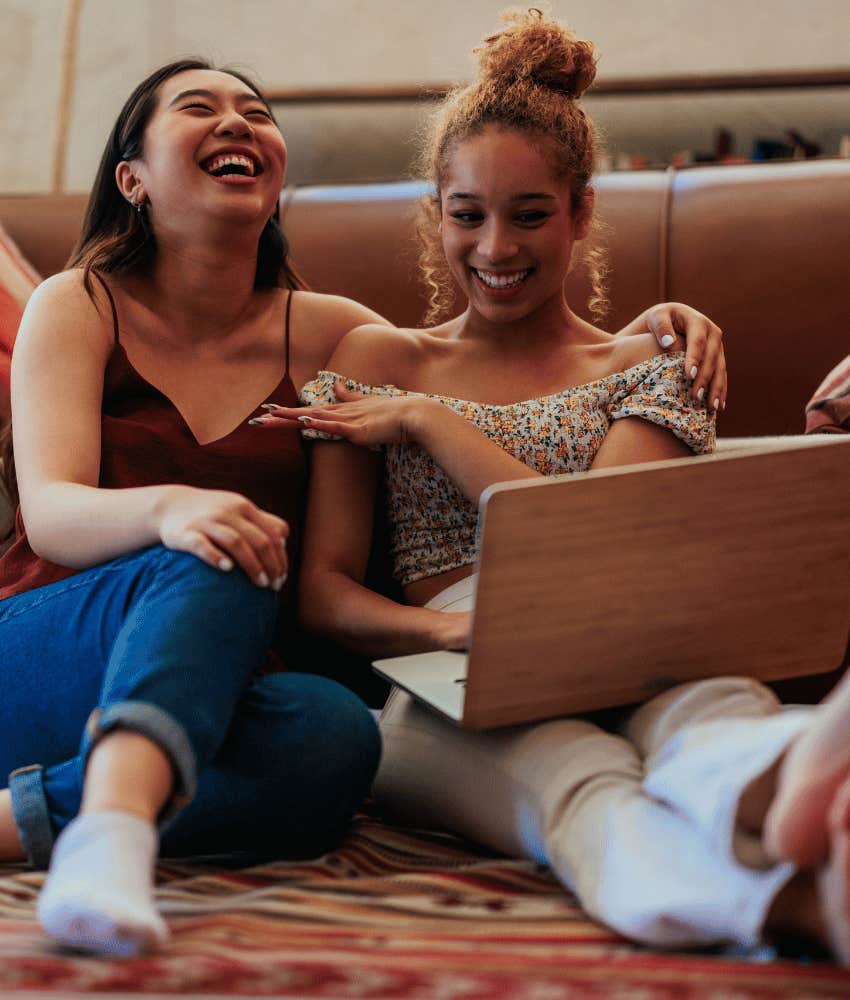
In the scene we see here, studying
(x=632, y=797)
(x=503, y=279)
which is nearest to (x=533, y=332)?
(x=503, y=279)

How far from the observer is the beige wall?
8.99 ft

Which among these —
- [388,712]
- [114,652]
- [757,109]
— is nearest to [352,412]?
[388,712]

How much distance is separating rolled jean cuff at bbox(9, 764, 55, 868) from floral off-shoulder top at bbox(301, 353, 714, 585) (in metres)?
0.49

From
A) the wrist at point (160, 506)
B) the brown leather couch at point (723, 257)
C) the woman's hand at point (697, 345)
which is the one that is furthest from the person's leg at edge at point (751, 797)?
the brown leather couch at point (723, 257)

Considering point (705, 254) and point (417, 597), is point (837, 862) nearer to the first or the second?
point (417, 597)

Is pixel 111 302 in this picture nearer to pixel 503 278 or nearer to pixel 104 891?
pixel 503 278

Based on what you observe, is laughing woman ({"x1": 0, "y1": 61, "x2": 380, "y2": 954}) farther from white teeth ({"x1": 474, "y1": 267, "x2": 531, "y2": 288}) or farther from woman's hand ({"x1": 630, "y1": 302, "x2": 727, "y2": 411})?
woman's hand ({"x1": 630, "y1": 302, "x2": 727, "y2": 411})

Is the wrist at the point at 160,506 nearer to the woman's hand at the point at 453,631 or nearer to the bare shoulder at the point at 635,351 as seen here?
the woman's hand at the point at 453,631

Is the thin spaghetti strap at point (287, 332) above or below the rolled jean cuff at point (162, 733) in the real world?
above

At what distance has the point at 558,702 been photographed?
1.04m

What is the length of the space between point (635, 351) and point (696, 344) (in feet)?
0.24

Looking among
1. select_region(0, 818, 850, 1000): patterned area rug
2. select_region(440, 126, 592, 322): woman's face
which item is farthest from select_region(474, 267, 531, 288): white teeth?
select_region(0, 818, 850, 1000): patterned area rug

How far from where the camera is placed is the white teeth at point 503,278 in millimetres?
1426

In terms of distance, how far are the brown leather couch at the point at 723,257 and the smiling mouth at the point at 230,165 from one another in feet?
1.69
